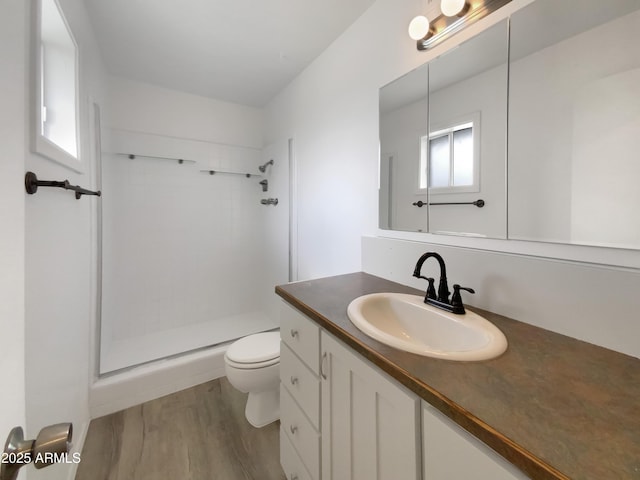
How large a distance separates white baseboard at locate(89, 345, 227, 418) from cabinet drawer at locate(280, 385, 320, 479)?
105 centimetres

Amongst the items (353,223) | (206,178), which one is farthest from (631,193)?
(206,178)

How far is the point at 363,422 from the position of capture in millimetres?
728

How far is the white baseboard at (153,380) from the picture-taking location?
66.2 inches

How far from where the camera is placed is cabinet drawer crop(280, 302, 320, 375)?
95 cm

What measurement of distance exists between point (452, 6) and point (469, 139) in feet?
1.65

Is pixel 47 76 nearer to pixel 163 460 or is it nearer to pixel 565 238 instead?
pixel 163 460

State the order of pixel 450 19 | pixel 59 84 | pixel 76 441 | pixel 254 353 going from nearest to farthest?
pixel 450 19 → pixel 59 84 → pixel 76 441 → pixel 254 353

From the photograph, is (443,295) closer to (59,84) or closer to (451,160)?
(451,160)

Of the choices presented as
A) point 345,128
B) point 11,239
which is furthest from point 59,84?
point 345,128

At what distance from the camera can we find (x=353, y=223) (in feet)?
5.32

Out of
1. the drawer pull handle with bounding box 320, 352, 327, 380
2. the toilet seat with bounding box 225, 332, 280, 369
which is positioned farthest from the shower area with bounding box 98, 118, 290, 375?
the drawer pull handle with bounding box 320, 352, 327, 380

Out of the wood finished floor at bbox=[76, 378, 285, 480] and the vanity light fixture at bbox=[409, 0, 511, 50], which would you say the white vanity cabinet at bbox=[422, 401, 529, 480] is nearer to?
the wood finished floor at bbox=[76, 378, 285, 480]

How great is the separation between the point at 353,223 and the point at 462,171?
2.22 feet

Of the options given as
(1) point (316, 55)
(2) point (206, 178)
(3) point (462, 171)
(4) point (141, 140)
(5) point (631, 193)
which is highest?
(1) point (316, 55)
